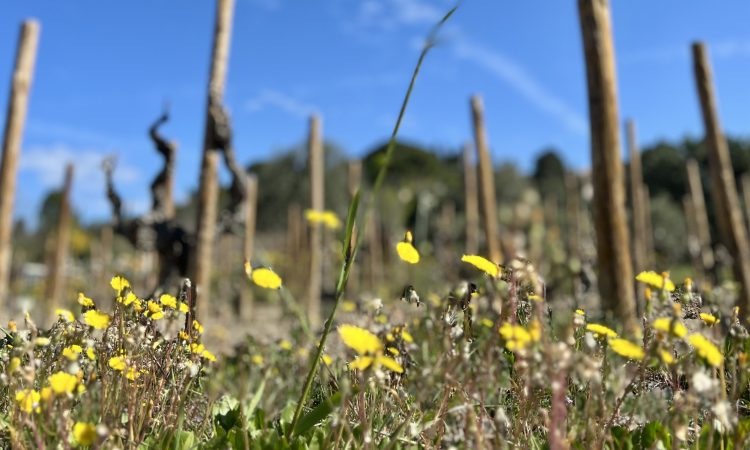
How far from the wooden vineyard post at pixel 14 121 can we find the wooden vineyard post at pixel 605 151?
5.55 meters

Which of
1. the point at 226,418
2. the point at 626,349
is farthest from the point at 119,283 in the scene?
the point at 626,349

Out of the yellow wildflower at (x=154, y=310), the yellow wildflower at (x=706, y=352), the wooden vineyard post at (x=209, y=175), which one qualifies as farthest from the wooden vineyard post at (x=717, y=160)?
the yellow wildflower at (x=154, y=310)

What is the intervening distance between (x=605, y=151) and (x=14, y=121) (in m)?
5.79

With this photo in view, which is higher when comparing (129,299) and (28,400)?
(129,299)

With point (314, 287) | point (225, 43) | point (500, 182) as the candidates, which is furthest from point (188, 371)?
point (500, 182)

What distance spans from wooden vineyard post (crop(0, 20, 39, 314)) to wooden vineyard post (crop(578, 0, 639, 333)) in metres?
5.55

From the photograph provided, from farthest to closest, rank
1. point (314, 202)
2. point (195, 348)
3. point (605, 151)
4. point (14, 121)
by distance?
point (314, 202) → point (14, 121) → point (605, 151) → point (195, 348)

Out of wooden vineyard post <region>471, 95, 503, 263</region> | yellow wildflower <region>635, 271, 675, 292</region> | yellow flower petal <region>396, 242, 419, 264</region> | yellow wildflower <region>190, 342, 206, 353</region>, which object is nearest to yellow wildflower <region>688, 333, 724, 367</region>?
yellow wildflower <region>635, 271, 675, 292</region>

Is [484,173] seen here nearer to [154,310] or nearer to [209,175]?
[209,175]

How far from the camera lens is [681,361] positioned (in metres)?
1.31

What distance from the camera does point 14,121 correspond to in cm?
697

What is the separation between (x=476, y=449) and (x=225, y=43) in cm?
561

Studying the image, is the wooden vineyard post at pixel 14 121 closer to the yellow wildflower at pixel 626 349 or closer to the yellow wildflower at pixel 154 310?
the yellow wildflower at pixel 154 310

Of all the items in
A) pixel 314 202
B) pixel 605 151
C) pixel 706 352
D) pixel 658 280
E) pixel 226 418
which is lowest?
pixel 226 418
